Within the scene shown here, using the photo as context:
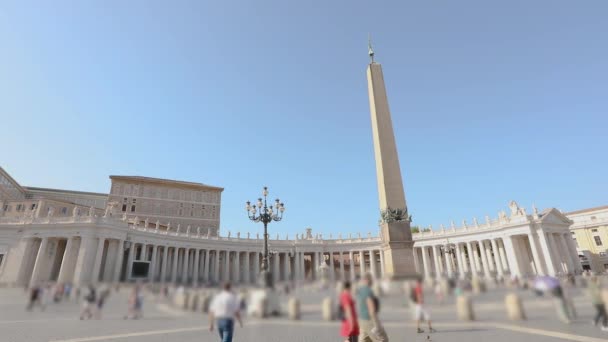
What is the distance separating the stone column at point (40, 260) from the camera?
3.33 metres

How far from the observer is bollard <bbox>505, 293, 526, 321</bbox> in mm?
2141

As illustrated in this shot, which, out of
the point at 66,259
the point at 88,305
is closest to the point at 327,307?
the point at 88,305

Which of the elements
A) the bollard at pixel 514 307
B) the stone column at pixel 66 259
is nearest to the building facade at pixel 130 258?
the stone column at pixel 66 259

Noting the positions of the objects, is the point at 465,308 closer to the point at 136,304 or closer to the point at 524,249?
the point at 136,304

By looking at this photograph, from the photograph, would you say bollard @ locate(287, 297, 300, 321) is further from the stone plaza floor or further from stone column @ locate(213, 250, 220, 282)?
stone column @ locate(213, 250, 220, 282)

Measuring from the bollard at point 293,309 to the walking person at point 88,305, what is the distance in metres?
1.89

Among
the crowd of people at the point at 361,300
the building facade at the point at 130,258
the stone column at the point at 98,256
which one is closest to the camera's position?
the crowd of people at the point at 361,300

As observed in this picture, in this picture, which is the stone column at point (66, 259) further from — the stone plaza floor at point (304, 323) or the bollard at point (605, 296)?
the bollard at point (605, 296)

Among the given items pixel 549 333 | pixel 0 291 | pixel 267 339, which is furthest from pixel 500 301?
pixel 0 291

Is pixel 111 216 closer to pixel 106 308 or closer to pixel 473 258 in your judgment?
pixel 106 308

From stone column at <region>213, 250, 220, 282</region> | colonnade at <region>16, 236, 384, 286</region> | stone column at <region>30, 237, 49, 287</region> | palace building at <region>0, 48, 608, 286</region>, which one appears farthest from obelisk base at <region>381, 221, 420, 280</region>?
stone column at <region>30, 237, 49, 287</region>

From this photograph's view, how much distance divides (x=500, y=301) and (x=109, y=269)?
3921mm

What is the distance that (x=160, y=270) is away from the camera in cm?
317

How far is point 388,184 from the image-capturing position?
48.6 feet
